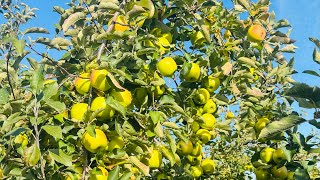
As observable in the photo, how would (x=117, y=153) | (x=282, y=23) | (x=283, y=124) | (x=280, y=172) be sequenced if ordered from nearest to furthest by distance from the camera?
(x=283, y=124)
(x=117, y=153)
(x=280, y=172)
(x=282, y=23)

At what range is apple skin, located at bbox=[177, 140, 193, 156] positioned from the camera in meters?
3.04

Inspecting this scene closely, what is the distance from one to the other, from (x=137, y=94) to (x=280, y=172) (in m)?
1.17

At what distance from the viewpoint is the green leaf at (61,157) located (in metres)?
2.03

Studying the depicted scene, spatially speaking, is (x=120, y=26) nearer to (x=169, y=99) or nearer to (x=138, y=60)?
(x=138, y=60)

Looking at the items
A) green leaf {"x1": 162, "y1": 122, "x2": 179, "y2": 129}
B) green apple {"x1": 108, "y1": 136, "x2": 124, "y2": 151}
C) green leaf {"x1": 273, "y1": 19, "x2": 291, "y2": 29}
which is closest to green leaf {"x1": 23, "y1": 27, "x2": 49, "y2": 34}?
green apple {"x1": 108, "y1": 136, "x2": 124, "y2": 151}

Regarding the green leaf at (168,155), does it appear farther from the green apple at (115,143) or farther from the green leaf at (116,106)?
the green leaf at (116,106)

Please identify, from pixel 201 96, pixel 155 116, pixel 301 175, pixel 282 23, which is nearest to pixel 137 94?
pixel 155 116

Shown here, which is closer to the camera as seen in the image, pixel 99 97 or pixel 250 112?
pixel 99 97

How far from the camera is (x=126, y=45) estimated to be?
2.61 meters

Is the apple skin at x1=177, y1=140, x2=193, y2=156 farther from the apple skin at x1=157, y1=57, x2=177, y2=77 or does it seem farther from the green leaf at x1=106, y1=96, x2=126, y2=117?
the green leaf at x1=106, y1=96, x2=126, y2=117

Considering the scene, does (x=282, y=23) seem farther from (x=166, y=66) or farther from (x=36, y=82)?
(x=36, y=82)

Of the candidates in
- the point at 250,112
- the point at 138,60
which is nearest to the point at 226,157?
the point at 250,112

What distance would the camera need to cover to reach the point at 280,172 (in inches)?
113

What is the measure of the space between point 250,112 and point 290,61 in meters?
0.62
